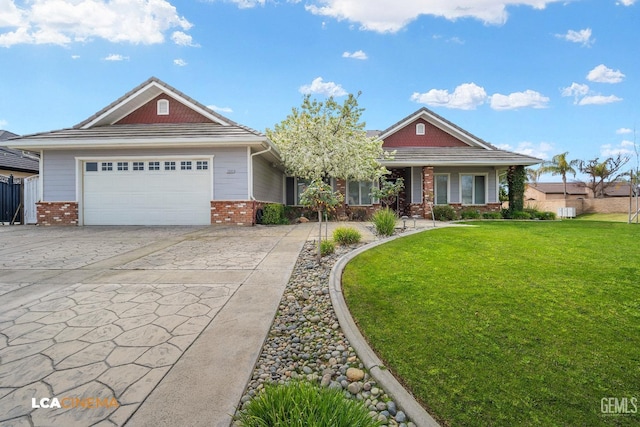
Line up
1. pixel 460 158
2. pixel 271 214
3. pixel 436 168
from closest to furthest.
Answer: pixel 271 214 → pixel 460 158 → pixel 436 168

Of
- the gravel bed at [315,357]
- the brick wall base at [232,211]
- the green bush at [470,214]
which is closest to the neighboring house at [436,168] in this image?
the green bush at [470,214]

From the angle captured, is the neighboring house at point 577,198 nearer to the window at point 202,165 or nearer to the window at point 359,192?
the window at point 359,192

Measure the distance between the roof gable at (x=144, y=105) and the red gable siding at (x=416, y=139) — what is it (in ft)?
30.0

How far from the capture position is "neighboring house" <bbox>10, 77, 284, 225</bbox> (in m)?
11.4

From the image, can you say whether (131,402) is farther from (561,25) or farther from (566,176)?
(566,176)

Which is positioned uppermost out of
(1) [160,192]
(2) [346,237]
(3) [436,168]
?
(3) [436,168]

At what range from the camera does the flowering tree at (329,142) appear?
1376 centimetres

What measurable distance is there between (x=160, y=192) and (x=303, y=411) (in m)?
11.9

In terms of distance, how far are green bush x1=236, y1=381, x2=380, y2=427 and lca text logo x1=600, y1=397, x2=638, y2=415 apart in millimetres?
1532

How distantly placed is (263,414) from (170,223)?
11444mm

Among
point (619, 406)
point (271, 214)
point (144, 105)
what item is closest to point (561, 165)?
point (271, 214)

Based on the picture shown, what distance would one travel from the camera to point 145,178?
38.0 feet

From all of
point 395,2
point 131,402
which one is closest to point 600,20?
point 395,2

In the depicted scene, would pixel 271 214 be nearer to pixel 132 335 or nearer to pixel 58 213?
pixel 58 213
